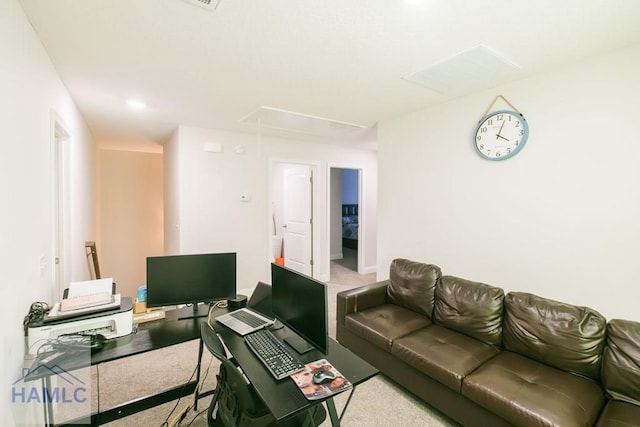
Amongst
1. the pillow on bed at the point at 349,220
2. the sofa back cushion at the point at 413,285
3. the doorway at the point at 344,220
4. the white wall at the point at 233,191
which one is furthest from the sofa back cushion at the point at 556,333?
the pillow on bed at the point at 349,220

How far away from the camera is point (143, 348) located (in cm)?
160

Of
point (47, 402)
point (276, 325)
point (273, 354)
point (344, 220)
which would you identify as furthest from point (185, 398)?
point (344, 220)

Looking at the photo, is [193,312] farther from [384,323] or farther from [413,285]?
[413,285]

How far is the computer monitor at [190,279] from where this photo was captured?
1951mm

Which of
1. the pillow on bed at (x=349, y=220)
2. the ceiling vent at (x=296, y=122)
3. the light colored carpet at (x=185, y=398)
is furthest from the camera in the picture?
the pillow on bed at (x=349, y=220)

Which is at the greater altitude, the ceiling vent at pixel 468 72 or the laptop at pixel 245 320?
the ceiling vent at pixel 468 72

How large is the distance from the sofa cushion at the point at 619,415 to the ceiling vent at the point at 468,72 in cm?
225

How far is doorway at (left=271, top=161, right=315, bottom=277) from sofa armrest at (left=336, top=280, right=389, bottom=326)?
225 cm

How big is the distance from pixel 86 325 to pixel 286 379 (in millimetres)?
1216

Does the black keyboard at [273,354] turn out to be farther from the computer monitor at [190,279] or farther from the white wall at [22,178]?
the white wall at [22,178]

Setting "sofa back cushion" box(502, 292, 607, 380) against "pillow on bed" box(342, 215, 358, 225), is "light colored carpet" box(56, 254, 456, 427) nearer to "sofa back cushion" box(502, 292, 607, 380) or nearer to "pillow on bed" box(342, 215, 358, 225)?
"sofa back cushion" box(502, 292, 607, 380)

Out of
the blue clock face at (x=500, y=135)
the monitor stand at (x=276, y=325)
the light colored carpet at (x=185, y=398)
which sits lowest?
the light colored carpet at (x=185, y=398)

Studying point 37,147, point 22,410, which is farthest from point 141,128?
point 22,410

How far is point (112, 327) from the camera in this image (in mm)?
1702
